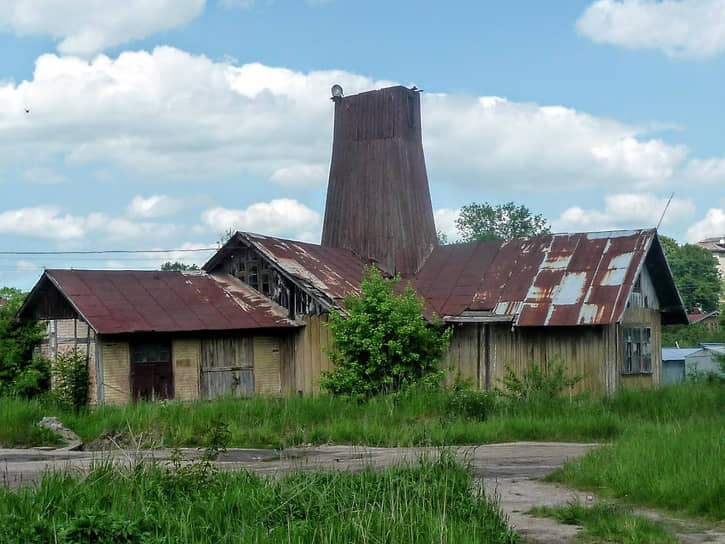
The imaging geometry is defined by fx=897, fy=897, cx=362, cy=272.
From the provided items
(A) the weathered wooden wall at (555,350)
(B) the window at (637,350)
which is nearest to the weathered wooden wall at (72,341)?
(A) the weathered wooden wall at (555,350)

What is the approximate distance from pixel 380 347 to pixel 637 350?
274 inches

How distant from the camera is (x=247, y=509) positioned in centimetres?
797

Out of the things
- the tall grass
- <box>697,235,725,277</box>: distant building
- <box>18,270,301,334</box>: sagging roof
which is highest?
<box>697,235,725,277</box>: distant building

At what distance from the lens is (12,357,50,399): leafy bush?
828 inches

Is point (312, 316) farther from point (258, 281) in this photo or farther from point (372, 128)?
point (372, 128)

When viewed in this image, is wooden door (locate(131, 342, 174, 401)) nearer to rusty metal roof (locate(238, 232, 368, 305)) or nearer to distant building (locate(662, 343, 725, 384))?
rusty metal roof (locate(238, 232, 368, 305))

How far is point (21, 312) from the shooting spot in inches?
874

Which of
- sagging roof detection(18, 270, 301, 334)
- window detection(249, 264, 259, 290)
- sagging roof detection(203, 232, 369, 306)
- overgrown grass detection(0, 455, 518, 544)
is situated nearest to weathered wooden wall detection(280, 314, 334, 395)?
sagging roof detection(18, 270, 301, 334)

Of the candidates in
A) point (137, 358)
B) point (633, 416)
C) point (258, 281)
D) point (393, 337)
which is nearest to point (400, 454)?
point (633, 416)

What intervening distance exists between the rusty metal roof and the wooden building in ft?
0.18

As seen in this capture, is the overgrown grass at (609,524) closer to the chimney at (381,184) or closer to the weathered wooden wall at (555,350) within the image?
the weathered wooden wall at (555,350)

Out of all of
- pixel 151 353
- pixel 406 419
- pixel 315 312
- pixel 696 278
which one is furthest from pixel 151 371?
pixel 696 278

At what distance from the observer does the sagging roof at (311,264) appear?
74.3 feet

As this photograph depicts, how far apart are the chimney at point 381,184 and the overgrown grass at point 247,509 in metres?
17.9
